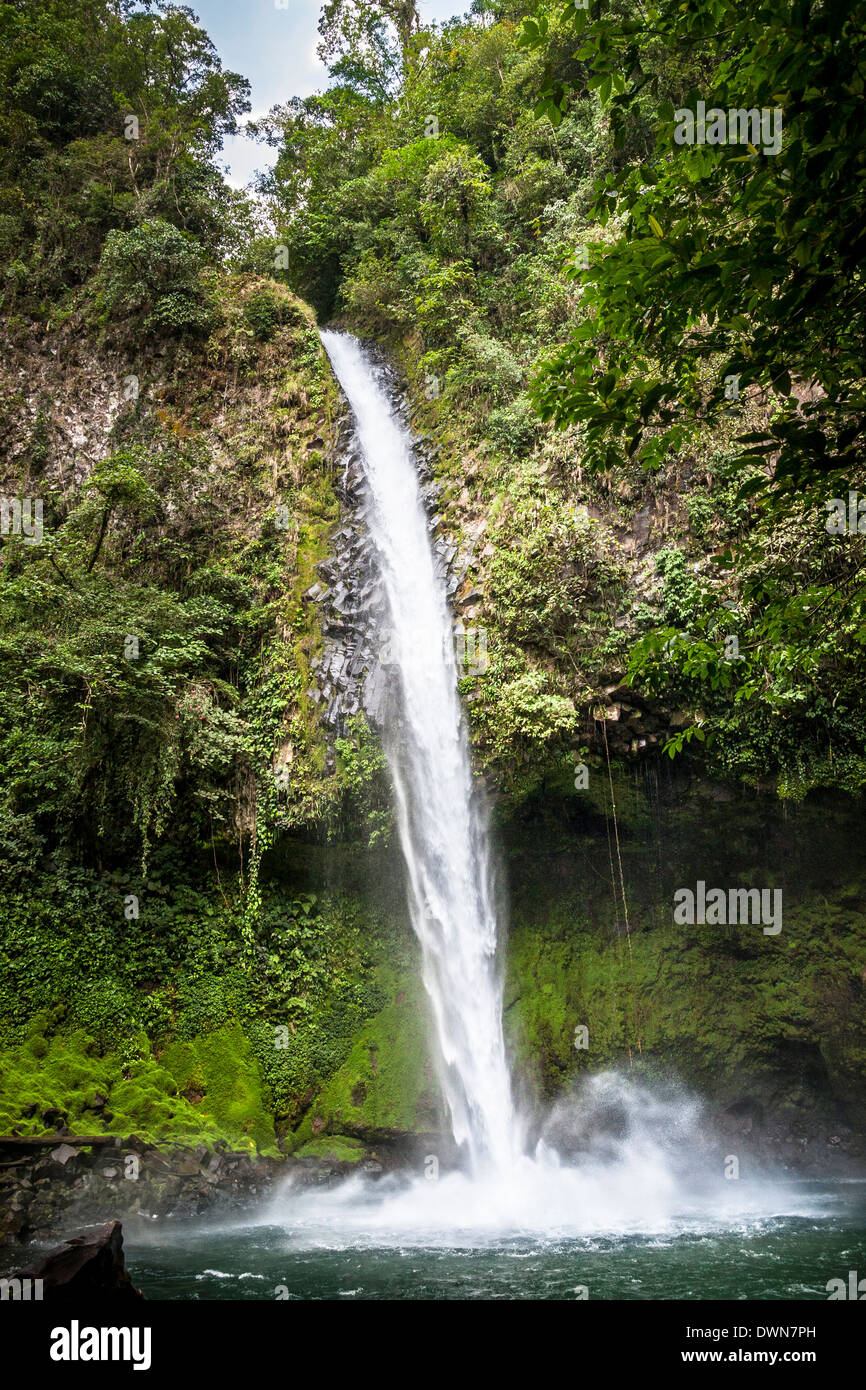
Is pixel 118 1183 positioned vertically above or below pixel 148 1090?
below

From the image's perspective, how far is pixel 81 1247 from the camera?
464cm

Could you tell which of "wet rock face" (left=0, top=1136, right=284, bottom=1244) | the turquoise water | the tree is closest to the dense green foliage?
"wet rock face" (left=0, top=1136, right=284, bottom=1244)

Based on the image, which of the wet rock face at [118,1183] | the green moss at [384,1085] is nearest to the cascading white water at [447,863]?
the green moss at [384,1085]

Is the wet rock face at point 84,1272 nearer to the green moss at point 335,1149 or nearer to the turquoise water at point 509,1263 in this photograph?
the turquoise water at point 509,1263

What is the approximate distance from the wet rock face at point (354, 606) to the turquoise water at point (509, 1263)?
18.7ft

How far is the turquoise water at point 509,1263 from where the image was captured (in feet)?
18.2

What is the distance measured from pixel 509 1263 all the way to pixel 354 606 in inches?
313

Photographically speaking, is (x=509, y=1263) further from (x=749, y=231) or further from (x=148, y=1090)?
(x=749, y=231)

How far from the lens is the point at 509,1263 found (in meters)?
6.28

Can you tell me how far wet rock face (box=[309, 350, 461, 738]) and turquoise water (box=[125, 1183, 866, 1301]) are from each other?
5691 millimetres

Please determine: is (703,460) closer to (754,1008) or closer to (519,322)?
(519,322)

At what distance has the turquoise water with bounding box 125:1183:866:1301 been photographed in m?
5.54

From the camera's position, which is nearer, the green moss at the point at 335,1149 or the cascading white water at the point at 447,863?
the green moss at the point at 335,1149

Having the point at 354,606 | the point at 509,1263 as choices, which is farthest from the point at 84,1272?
the point at 354,606
